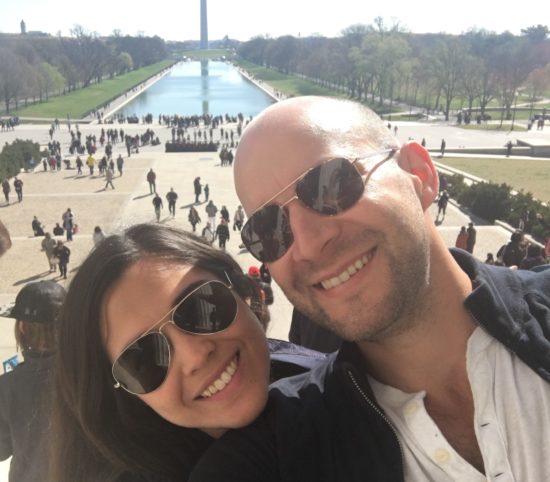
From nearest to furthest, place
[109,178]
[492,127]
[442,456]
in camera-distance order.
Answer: [442,456]
[109,178]
[492,127]

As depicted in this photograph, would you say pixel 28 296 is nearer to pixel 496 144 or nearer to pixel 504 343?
pixel 504 343

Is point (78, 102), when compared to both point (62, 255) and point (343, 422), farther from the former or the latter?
point (343, 422)

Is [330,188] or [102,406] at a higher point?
[330,188]

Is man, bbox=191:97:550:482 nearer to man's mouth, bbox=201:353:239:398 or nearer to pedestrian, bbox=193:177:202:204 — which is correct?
man's mouth, bbox=201:353:239:398

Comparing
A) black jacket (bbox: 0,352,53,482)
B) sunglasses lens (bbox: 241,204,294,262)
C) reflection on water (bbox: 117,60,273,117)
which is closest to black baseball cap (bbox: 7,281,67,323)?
black jacket (bbox: 0,352,53,482)

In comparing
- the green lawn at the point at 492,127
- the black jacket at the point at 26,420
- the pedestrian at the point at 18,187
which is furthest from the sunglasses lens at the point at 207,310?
the green lawn at the point at 492,127

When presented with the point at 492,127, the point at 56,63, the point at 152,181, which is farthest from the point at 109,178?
the point at 56,63
